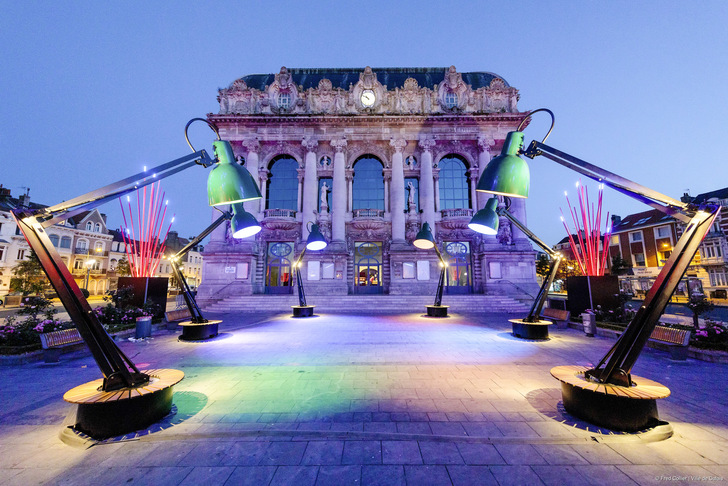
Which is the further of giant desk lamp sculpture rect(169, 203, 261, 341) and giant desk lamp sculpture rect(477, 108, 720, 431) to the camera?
giant desk lamp sculpture rect(169, 203, 261, 341)

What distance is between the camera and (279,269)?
1007 inches

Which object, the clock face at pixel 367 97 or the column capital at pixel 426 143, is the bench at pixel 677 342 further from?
the clock face at pixel 367 97

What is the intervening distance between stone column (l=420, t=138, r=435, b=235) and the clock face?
6.26m

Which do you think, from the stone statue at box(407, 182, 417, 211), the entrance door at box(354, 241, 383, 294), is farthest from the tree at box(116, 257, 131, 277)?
the stone statue at box(407, 182, 417, 211)

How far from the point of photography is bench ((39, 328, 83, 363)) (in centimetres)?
693

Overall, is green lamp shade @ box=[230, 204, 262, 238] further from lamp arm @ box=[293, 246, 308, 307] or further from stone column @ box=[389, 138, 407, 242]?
stone column @ box=[389, 138, 407, 242]

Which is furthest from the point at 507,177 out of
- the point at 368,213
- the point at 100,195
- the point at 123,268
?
the point at 123,268

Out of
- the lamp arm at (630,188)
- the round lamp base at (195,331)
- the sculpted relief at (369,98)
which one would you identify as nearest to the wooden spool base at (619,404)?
the lamp arm at (630,188)

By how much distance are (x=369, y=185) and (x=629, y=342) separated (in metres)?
24.3

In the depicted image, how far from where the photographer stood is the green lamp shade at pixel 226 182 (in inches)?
162

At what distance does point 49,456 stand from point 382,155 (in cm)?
2621

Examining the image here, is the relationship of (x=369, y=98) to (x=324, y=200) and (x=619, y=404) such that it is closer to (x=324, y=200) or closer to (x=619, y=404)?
(x=324, y=200)

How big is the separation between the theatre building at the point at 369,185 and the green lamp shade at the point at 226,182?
1932cm

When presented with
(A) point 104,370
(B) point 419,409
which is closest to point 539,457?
(B) point 419,409
